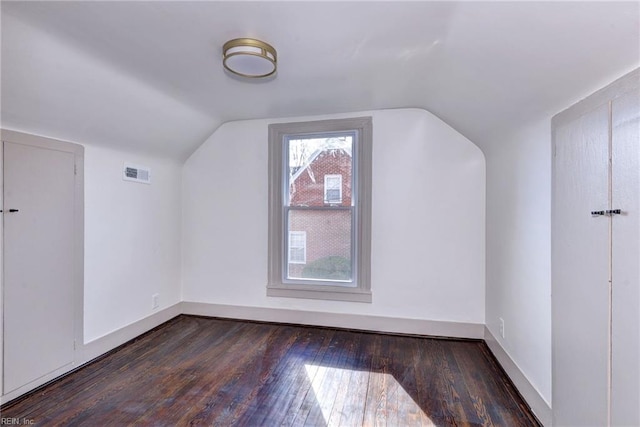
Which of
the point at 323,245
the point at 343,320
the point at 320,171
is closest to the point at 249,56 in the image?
the point at 320,171

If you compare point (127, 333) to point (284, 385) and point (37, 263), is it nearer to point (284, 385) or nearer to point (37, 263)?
point (37, 263)

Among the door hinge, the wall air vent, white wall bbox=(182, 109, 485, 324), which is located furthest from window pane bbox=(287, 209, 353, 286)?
the door hinge

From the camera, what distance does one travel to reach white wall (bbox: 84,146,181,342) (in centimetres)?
263

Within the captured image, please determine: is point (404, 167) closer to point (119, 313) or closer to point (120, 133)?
Answer: point (120, 133)

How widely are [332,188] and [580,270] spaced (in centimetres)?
228

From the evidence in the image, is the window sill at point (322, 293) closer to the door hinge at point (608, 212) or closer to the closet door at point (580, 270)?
the closet door at point (580, 270)

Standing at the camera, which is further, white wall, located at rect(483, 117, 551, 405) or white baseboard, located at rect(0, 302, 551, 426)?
white baseboard, located at rect(0, 302, 551, 426)

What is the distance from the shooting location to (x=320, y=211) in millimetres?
3418

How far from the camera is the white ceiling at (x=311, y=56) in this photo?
1339 mm

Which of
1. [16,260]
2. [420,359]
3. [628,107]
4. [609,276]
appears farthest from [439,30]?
[16,260]

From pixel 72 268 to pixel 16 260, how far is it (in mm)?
410

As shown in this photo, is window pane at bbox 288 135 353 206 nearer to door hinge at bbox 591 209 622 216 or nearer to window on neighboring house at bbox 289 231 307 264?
window on neighboring house at bbox 289 231 307 264

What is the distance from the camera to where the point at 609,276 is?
4.30 feet

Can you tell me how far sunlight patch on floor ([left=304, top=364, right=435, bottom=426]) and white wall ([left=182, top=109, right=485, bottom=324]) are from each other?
0.91 m
